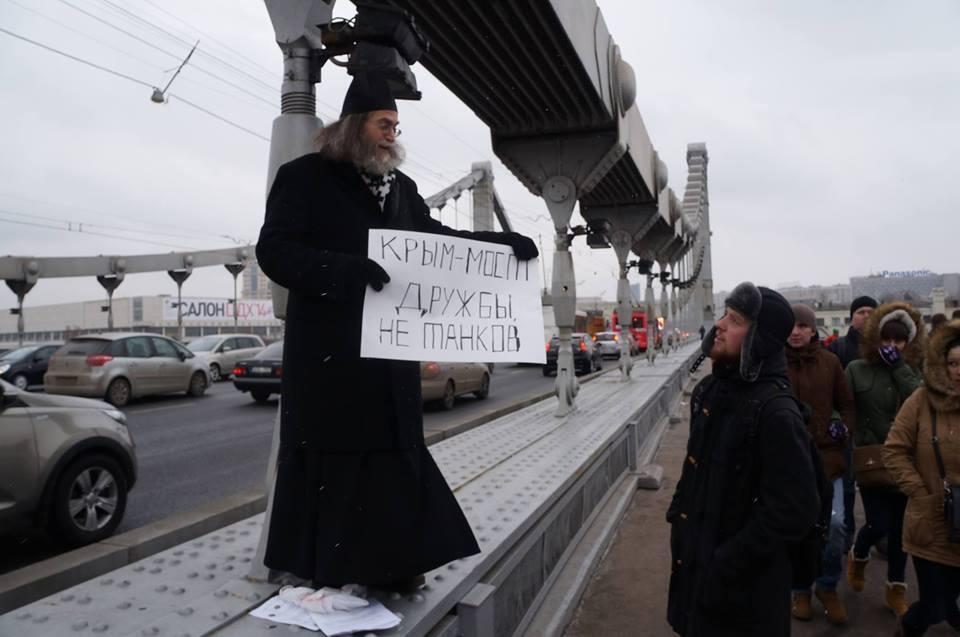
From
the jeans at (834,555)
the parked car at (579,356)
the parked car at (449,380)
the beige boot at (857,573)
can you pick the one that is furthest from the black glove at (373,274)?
the parked car at (579,356)

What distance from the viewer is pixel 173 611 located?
222cm

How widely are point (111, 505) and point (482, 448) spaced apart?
2889mm

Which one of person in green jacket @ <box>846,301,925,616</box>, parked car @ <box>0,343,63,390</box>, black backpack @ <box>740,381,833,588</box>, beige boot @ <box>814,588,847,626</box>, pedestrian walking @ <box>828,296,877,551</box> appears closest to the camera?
black backpack @ <box>740,381,833,588</box>

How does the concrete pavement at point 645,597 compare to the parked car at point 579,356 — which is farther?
the parked car at point 579,356

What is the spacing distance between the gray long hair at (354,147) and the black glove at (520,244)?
0.54 meters

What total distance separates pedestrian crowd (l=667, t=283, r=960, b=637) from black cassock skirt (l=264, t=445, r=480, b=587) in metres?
0.94

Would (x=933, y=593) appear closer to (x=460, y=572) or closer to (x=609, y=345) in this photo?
(x=460, y=572)

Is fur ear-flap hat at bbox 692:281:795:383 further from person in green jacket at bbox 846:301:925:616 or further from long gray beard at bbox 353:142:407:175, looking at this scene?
person in green jacket at bbox 846:301:925:616

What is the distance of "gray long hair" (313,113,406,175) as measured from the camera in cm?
222

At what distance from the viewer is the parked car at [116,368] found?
13.7 meters

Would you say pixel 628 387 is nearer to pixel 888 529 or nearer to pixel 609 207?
pixel 609 207

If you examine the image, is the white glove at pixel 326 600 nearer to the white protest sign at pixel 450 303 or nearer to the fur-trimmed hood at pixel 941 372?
the white protest sign at pixel 450 303

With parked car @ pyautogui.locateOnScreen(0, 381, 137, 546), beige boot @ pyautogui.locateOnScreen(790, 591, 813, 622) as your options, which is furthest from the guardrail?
parked car @ pyautogui.locateOnScreen(0, 381, 137, 546)

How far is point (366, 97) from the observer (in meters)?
2.23
